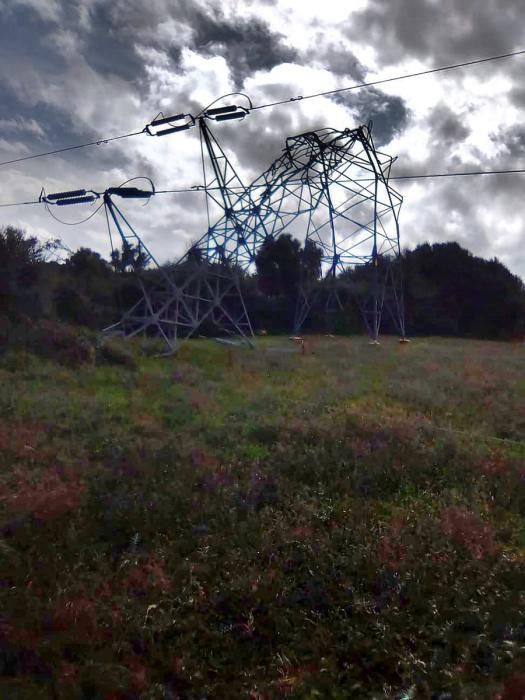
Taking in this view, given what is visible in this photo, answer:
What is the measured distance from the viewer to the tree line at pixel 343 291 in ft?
89.8

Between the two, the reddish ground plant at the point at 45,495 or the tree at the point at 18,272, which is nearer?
the reddish ground plant at the point at 45,495

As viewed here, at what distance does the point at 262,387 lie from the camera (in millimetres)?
13383

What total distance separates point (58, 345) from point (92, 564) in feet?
39.1

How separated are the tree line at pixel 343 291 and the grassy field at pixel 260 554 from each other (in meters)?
16.7

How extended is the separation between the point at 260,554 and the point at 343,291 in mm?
28882

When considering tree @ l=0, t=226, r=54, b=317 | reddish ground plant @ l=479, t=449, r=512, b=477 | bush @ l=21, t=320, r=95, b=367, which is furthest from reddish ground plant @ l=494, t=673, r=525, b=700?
tree @ l=0, t=226, r=54, b=317

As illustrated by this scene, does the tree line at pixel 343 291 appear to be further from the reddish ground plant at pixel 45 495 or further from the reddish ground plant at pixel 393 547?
the reddish ground plant at pixel 393 547

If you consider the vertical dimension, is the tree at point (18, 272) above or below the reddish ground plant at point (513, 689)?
above

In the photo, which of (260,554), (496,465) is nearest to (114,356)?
(496,465)

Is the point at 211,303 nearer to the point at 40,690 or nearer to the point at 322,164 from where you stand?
the point at 322,164

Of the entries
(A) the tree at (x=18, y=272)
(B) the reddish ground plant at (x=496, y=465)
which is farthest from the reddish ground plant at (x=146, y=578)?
(A) the tree at (x=18, y=272)

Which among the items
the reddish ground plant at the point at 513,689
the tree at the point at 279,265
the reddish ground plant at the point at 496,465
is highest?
the tree at the point at 279,265

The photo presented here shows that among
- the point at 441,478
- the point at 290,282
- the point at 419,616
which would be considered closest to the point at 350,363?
the point at 441,478

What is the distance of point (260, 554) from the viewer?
5.21 m
